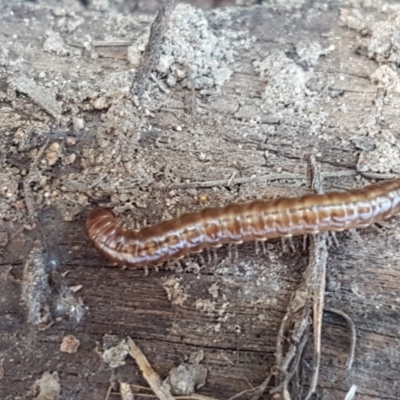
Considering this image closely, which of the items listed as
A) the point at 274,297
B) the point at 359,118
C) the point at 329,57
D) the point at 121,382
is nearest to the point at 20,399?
the point at 121,382

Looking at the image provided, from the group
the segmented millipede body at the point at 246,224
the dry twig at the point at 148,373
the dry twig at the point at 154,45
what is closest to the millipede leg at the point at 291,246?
the segmented millipede body at the point at 246,224

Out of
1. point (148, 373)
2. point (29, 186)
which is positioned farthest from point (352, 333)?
point (29, 186)

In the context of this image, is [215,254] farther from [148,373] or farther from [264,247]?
[148,373]

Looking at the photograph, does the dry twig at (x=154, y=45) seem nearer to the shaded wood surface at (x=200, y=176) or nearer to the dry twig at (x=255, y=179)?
the shaded wood surface at (x=200, y=176)

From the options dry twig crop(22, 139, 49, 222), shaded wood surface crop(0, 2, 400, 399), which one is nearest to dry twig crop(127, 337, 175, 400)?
shaded wood surface crop(0, 2, 400, 399)

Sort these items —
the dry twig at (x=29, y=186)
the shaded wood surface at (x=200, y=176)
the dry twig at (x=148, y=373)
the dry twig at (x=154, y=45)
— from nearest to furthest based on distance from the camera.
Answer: the dry twig at (x=148, y=373) < the shaded wood surface at (x=200, y=176) < the dry twig at (x=29, y=186) < the dry twig at (x=154, y=45)
